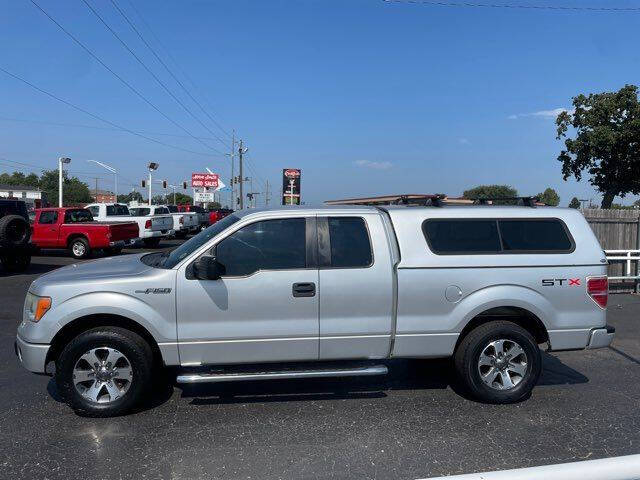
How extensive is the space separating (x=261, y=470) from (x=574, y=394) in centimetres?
339

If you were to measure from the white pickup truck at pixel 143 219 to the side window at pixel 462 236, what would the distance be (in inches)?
754

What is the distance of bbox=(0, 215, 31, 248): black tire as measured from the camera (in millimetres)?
13461

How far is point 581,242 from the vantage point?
5.36m

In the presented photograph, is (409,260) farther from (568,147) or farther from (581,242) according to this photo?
(568,147)

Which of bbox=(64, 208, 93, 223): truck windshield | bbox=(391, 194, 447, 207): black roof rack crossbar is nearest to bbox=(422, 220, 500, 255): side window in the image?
bbox=(391, 194, 447, 207): black roof rack crossbar

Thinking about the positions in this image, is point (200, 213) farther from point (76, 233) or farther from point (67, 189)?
point (67, 189)

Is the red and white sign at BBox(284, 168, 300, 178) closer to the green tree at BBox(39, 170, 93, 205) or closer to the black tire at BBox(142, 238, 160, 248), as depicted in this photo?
the black tire at BBox(142, 238, 160, 248)

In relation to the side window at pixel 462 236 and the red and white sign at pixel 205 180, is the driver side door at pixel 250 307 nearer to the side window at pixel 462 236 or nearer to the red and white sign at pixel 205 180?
the side window at pixel 462 236

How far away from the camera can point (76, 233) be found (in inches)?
727

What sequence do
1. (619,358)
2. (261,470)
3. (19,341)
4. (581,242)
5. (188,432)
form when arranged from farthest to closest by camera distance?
(619,358) < (581,242) < (19,341) < (188,432) < (261,470)

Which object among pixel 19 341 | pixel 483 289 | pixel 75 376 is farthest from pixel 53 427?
pixel 483 289

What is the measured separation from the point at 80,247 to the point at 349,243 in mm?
15785

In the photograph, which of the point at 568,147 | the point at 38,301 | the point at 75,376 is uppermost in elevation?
the point at 568,147

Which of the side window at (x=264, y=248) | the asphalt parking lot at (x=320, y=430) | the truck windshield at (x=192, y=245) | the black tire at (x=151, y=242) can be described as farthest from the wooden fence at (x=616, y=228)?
the black tire at (x=151, y=242)
